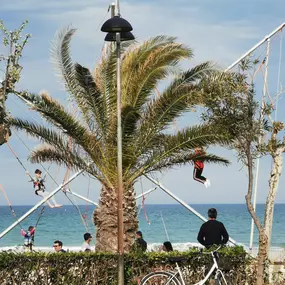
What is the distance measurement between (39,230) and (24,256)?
202 ft

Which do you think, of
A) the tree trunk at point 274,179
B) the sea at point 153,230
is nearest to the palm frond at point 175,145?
the tree trunk at point 274,179

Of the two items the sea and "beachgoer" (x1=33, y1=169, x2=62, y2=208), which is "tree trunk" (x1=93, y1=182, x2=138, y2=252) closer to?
"beachgoer" (x1=33, y1=169, x2=62, y2=208)

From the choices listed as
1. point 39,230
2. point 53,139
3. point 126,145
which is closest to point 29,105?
point 53,139

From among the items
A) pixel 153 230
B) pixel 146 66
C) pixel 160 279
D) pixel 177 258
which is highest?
pixel 153 230

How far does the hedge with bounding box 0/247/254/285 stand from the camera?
46.7 ft

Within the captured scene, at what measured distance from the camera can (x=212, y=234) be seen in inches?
557

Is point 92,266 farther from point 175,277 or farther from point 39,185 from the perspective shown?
point 39,185

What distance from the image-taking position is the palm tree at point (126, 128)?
62.3ft

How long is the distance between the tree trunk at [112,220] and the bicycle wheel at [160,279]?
18.0ft

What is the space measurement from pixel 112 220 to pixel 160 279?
5.79 m

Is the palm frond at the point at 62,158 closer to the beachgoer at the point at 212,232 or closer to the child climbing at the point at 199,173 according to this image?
the child climbing at the point at 199,173

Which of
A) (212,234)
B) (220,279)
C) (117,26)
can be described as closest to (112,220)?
(212,234)

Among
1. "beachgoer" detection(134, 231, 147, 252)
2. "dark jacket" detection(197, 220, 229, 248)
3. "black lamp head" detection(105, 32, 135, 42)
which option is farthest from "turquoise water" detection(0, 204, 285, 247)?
Result: "dark jacket" detection(197, 220, 229, 248)

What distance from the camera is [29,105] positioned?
60.2ft
